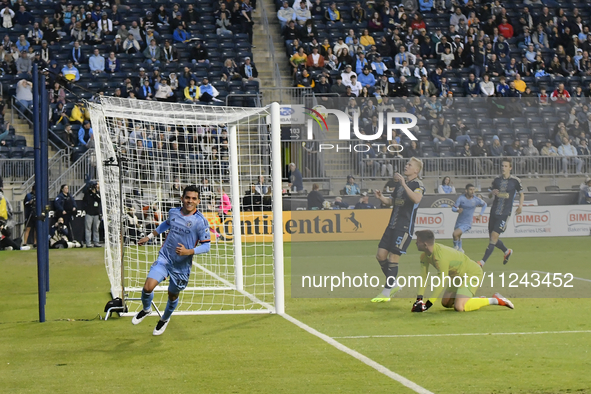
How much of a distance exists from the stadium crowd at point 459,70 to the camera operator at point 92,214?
7.94m

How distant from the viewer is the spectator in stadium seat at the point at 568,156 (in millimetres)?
24188

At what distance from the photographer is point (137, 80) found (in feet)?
86.6

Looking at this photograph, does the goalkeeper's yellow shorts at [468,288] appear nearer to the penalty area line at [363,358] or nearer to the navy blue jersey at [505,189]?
the penalty area line at [363,358]

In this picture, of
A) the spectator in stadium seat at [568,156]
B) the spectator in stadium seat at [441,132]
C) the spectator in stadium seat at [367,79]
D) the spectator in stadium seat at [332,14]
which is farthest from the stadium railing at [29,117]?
the spectator in stadium seat at [568,156]

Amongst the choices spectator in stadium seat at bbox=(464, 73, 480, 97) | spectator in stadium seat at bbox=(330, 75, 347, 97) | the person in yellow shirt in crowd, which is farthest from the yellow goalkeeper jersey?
the person in yellow shirt in crowd

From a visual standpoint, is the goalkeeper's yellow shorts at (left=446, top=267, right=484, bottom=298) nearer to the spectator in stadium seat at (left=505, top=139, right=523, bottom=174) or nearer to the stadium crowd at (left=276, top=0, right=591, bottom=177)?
the stadium crowd at (left=276, top=0, right=591, bottom=177)

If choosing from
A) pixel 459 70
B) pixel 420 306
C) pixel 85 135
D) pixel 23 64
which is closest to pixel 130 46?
pixel 23 64

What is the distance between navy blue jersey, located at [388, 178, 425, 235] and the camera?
11977mm

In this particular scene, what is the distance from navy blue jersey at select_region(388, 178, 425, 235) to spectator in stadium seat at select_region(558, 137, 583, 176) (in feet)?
44.9

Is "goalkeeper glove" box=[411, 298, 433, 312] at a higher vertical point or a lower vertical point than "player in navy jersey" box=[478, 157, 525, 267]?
lower

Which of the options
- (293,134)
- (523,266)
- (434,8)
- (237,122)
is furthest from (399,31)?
(237,122)

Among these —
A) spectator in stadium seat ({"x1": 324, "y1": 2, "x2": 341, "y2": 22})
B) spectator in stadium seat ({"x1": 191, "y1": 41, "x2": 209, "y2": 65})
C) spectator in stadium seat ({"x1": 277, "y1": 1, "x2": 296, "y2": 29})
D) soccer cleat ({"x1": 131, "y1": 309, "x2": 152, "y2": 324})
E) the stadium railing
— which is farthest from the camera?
spectator in stadium seat ({"x1": 324, "y1": 2, "x2": 341, "y2": 22})

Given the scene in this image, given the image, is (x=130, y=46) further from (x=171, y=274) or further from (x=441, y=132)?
(x=171, y=274)

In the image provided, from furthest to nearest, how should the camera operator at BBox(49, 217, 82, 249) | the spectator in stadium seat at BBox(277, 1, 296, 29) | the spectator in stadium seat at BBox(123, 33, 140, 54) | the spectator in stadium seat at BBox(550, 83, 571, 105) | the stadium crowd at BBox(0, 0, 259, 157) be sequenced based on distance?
the spectator in stadium seat at BBox(277, 1, 296, 29)
the spectator in stadium seat at BBox(123, 33, 140, 54)
the spectator in stadium seat at BBox(550, 83, 571, 105)
the stadium crowd at BBox(0, 0, 259, 157)
the camera operator at BBox(49, 217, 82, 249)
